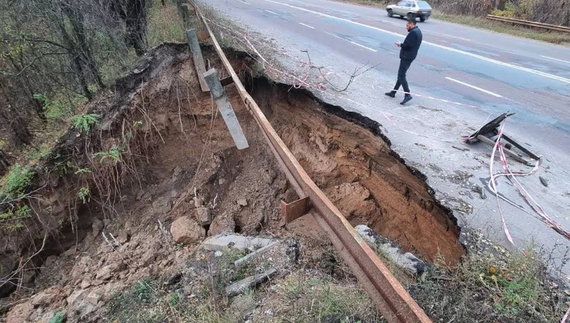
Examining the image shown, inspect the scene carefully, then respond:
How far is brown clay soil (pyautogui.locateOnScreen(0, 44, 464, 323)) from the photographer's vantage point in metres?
A: 4.80

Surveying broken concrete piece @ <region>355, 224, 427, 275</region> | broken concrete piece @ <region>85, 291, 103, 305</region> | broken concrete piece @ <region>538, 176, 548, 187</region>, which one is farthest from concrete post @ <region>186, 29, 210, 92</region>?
broken concrete piece @ <region>538, 176, 548, 187</region>

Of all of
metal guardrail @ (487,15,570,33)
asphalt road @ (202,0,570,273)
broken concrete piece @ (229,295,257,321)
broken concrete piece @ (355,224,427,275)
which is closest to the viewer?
broken concrete piece @ (229,295,257,321)

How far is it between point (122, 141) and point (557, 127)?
8.11 meters

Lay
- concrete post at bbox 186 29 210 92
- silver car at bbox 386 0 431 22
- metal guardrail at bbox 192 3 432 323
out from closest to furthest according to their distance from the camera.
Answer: metal guardrail at bbox 192 3 432 323, concrete post at bbox 186 29 210 92, silver car at bbox 386 0 431 22

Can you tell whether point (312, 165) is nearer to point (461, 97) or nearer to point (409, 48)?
point (409, 48)

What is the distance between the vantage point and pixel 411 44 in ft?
21.6

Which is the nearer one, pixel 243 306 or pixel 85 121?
pixel 243 306

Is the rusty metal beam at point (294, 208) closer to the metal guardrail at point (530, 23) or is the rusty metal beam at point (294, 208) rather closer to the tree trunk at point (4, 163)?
the tree trunk at point (4, 163)

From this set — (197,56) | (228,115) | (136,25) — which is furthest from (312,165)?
(136,25)

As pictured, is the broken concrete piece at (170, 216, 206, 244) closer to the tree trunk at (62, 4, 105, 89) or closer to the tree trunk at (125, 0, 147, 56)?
the tree trunk at (62, 4, 105, 89)

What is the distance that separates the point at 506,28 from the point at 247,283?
65.9 feet

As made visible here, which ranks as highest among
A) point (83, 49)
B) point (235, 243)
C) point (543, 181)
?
point (83, 49)

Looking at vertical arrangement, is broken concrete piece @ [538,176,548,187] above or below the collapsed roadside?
above

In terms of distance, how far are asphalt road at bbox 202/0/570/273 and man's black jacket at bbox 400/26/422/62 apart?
95cm
